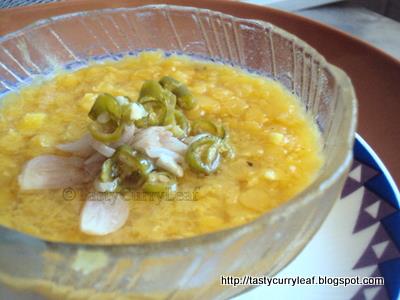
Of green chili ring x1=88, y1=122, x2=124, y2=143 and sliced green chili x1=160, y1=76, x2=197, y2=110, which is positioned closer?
green chili ring x1=88, y1=122, x2=124, y2=143

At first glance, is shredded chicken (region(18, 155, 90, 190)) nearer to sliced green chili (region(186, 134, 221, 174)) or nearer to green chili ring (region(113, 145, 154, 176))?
green chili ring (region(113, 145, 154, 176))

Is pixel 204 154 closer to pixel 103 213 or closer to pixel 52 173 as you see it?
pixel 103 213

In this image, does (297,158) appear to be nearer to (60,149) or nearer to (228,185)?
(228,185)

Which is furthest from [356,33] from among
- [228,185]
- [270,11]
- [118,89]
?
[228,185]

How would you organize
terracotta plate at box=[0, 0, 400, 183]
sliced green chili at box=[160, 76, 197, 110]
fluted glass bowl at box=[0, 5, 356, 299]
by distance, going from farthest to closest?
terracotta plate at box=[0, 0, 400, 183]
sliced green chili at box=[160, 76, 197, 110]
fluted glass bowl at box=[0, 5, 356, 299]

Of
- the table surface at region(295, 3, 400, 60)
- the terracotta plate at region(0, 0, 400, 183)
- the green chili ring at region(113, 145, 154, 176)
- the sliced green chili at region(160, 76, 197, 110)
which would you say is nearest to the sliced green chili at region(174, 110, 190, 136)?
the sliced green chili at region(160, 76, 197, 110)

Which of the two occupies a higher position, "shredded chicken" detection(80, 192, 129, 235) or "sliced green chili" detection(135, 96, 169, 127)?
"sliced green chili" detection(135, 96, 169, 127)
